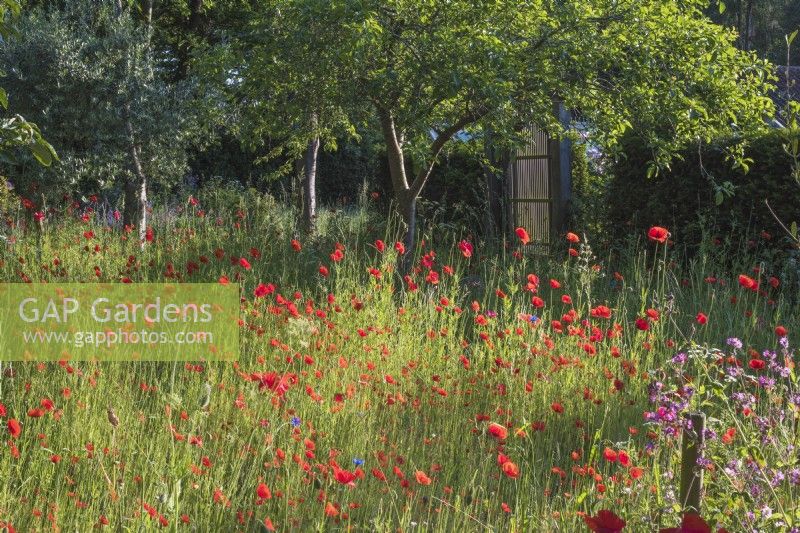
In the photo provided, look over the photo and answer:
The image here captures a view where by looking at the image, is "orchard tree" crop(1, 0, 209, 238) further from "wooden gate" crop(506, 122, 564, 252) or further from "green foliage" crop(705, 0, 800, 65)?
"green foliage" crop(705, 0, 800, 65)

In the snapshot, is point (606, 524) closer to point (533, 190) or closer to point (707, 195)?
point (707, 195)

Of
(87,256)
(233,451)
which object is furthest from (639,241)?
(233,451)

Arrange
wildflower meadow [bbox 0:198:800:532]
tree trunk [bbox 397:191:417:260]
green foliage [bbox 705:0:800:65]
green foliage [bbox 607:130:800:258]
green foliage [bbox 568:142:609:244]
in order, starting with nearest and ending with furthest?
1. wildflower meadow [bbox 0:198:800:532]
2. green foliage [bbox 607:130:800:258]
3. tree trunk [bbox 397:191:417:260]
4. green foliage [bbox 568:142:609:244]
5. green foliage [bbox 705:0:800:65]

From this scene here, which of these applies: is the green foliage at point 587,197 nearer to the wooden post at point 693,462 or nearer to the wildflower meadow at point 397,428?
the wildflower meadow at point 397,428

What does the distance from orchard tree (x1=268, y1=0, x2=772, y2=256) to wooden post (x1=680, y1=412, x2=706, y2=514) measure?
411cm

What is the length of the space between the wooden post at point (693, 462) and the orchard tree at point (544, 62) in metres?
4.11

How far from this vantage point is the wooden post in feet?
6.80

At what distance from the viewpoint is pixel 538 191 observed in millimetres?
10273

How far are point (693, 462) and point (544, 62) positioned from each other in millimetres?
4821

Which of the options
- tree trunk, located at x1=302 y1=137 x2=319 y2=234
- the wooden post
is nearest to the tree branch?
tree trunk, located at x1=302 y1=137 x2=319 y2=234

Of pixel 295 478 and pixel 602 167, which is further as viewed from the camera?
pixel 602 167

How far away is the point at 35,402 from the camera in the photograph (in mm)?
3469

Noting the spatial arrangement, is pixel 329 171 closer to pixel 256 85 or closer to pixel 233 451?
pixel 256 85

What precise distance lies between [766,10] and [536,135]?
2028cm
